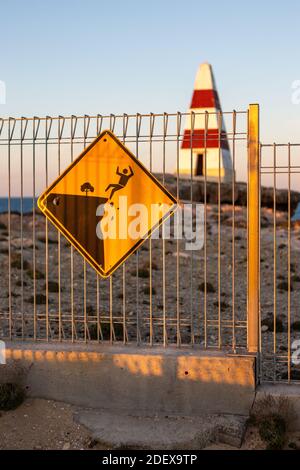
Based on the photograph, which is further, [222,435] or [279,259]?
[279,259]

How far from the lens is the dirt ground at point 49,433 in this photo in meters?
6.00

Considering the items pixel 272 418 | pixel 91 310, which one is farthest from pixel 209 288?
pixel 272 418

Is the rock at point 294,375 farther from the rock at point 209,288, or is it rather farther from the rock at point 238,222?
the rock at point 238,222

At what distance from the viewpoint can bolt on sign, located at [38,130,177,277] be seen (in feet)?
22.3

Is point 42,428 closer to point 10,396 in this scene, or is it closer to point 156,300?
point 10,396

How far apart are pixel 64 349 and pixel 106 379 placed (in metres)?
0.63

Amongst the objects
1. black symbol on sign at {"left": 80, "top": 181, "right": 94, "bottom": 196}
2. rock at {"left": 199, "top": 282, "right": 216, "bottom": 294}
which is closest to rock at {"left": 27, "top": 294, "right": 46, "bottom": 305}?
rock at {"left": 199, "top": 282, "right": 216, "bottom": 294}

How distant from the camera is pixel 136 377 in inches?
261

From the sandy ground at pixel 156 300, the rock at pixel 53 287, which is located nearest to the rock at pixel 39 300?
the sandy ground at pixel 156 300

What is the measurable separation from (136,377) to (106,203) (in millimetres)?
2096

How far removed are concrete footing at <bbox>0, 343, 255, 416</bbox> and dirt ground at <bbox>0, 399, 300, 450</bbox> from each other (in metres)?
0.29
